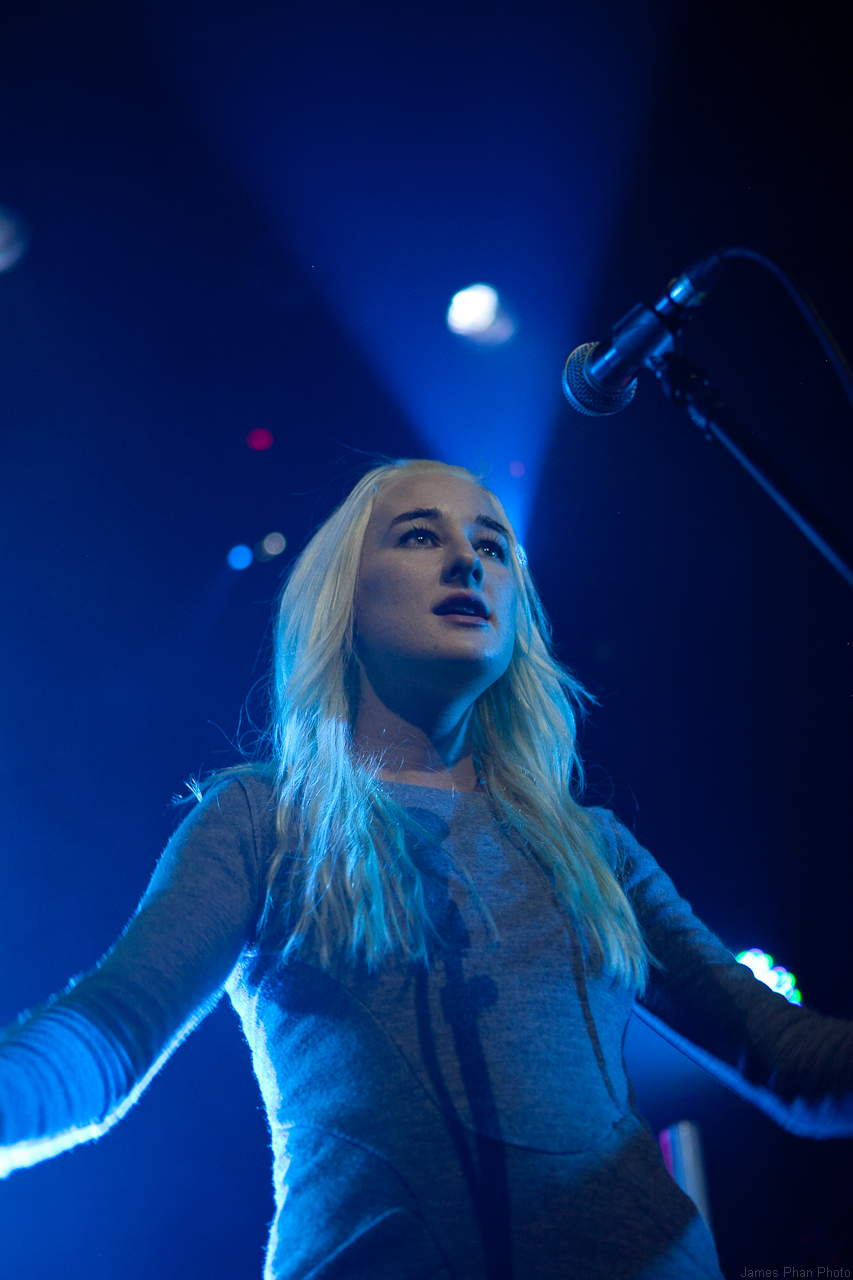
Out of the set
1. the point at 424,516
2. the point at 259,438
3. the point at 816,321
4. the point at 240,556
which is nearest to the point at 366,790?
the point at 424,516

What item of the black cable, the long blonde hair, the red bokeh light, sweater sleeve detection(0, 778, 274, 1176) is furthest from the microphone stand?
the red bokeh light

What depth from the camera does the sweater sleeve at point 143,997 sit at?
0.86m

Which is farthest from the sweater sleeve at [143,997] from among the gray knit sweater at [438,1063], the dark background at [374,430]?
the dark background at [374,430]

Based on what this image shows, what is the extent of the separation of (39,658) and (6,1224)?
6.41 feet

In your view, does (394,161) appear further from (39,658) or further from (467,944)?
(467,944)

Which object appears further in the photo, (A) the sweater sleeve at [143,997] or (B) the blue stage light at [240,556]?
(B) the blue stage light at [240,556]

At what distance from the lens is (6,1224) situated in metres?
2.59

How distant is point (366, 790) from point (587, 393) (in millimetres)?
909

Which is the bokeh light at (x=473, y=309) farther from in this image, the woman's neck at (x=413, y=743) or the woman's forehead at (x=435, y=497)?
the woman's neck at (x=413, y=743)

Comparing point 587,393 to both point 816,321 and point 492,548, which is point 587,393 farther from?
point 492,548

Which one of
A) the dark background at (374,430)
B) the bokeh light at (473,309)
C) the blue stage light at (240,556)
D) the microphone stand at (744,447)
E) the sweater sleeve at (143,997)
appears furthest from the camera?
the bokeh light at (473,309)

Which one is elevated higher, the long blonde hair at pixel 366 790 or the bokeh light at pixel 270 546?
the bokeh light at pixel 270 546

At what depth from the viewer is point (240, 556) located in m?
3.40

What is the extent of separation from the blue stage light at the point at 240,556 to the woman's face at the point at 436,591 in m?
1.56
